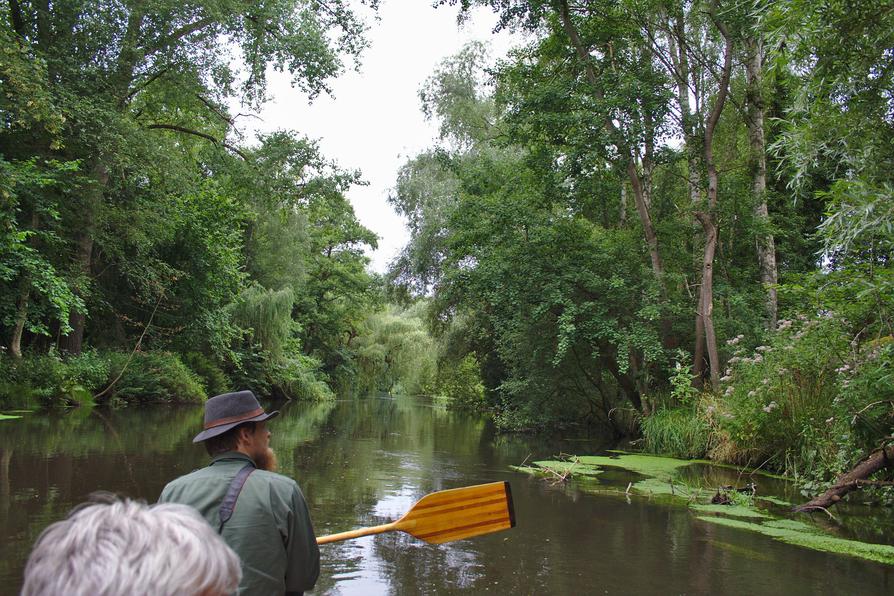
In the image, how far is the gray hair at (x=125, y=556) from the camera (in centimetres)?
91

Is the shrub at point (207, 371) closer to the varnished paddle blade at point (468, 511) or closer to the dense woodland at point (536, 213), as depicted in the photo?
the dense woodland at point (536, 213)

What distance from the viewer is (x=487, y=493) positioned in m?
4.07

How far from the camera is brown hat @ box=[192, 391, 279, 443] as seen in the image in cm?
254

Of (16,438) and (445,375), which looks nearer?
(16,438)

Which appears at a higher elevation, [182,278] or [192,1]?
Answer: [192,1]

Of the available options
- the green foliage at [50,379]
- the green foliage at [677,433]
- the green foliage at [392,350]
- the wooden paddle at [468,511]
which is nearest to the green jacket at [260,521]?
the wooden paddle at [468,511]

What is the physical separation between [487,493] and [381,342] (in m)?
36.7

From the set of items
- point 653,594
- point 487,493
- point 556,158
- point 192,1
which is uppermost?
point 192,1

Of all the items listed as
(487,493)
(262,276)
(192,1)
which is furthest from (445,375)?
(487,493)

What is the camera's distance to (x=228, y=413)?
2.60 m

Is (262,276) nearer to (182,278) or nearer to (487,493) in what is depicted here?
(182,278)

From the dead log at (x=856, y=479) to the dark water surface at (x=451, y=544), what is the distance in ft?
4.33

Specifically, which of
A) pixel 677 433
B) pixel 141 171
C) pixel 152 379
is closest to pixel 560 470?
pixel 677 433

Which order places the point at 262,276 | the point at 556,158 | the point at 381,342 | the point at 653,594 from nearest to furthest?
the point at 653,594
the point at 556,158
the point at 262,276
the point at 381,342
